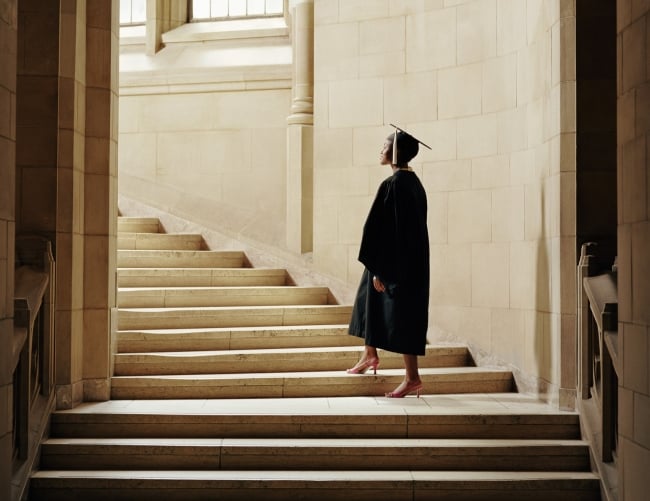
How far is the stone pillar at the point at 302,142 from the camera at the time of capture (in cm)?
818

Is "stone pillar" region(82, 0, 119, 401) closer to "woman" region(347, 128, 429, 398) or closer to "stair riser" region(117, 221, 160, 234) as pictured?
"woman" region(347, 128, 429, 398)

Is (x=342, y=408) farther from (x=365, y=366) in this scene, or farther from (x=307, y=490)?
(x=307, y=490)

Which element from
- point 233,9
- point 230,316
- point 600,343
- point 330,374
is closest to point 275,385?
point 330,374

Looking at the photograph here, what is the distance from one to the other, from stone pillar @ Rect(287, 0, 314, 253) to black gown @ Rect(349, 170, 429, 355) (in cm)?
287

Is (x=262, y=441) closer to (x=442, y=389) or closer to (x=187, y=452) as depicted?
(x=187, y=452)

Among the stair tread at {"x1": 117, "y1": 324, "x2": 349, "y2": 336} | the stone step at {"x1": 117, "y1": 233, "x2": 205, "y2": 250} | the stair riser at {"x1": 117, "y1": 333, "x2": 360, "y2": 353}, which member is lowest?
the stair riser at {"x1": 117, "y1": 333, "x2": 360, "y2": 353}

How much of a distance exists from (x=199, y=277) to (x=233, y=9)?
4438 millimetres

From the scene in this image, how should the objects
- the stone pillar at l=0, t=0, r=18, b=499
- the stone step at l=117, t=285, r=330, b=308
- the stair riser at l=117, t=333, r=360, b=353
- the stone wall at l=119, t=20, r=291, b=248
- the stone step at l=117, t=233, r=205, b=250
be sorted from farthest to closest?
the stone wall at l=119, t=20, r=291, b=248 < the stone step at l=117, t=233, r=205, b=250 < the stone step at l=117, t=285, r=330, b=308 < the stair riser at l=117, t=333, r=360, b=353 < the stone pillar at l=0, t=0, r=18, b=499

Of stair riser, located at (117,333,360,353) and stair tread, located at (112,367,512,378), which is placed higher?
stair riser, located at (117,333,360,353)

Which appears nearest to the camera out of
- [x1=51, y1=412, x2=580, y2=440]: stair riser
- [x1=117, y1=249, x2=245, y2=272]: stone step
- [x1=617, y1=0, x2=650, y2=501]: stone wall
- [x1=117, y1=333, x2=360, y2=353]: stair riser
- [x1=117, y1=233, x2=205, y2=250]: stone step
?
[x1=617, y1=0, x2=650, y2=501]: stone wall

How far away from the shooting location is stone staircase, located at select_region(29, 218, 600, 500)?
14.0 ft

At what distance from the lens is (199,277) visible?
23.1 ft

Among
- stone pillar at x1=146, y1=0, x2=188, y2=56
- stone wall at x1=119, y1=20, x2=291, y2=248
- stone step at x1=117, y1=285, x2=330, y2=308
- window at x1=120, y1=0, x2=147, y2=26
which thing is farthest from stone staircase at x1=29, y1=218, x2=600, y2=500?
window at x1=120, y1=0, x2=147, y2=26

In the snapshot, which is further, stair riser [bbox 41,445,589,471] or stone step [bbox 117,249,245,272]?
stone step [bbox 117,249,245,272]
